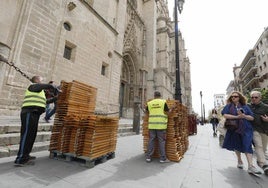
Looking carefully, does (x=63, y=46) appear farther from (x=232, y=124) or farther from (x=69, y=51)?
(x=232, y=124)

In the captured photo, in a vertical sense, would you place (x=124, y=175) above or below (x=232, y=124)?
below

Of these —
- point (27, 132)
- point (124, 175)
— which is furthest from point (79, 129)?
point (124, 175)

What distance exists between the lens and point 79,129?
11.7 ft

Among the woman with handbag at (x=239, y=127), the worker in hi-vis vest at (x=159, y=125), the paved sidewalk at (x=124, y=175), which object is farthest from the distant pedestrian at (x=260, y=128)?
the worker in hi-vis vest at (x=159, y=125)

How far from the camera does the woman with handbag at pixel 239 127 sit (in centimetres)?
348

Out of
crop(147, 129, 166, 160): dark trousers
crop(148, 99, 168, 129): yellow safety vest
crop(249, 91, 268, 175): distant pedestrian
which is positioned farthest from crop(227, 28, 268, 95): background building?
crop(147, 129, 166, 160): dark trousers

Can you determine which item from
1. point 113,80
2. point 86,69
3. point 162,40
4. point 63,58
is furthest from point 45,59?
point 162,40

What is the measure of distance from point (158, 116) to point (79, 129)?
202cm

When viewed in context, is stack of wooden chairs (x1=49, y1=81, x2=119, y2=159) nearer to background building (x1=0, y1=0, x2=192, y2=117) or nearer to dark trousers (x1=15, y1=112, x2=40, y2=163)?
dark trousers (x1=15, y1=112, x2=40, y2=163)

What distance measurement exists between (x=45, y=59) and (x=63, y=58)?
114cm

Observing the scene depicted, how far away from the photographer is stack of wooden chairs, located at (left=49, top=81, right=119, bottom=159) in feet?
11.3

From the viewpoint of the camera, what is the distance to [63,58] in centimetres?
876

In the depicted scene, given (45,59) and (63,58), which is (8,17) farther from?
(63,58)

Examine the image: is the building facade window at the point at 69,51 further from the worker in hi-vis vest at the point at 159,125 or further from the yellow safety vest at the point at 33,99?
the worker in hi-vis vest at the point at 159,125
